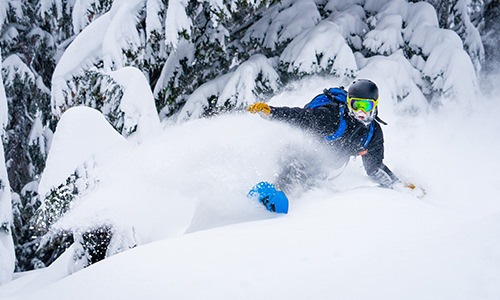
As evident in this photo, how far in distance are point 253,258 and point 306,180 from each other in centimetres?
216

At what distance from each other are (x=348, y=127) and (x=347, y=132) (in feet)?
0.15

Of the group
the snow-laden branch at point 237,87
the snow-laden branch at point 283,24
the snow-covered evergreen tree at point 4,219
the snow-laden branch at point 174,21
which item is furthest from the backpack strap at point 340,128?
the snow-covered evergreen tree at point 4,219

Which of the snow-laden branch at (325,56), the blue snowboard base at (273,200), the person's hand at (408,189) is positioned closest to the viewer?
the blue snowboard base at (273,200)

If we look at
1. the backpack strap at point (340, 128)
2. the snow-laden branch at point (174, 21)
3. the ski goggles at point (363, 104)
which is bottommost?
the backpack strap at point (340, 128)

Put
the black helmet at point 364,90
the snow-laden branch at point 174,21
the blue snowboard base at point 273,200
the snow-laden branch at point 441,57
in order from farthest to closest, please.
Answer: the snow-laden branch at point 441,57 < the snow-laden branch at point 174,21 < the black helmet at point 364,90 < the blue snowboard base at point 273,200

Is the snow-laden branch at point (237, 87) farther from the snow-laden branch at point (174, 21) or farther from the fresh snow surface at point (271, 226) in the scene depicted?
the snow-laden branch at point (174, 21)

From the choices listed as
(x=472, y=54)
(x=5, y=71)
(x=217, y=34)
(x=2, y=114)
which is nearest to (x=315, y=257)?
(x=2, y=114)

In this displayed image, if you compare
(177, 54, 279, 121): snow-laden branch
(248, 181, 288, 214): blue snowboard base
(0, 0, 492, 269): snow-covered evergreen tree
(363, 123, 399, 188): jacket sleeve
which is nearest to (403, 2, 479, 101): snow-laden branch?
(0, 0, 492, 269): snow-covered evergreen tree

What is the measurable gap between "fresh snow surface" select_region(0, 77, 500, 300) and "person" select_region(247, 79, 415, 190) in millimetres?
156

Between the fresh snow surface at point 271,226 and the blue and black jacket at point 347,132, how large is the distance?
0.15 meters

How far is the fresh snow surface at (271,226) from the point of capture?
1493 millimetres

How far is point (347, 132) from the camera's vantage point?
152 inches

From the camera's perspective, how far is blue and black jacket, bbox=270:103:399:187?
149 inches

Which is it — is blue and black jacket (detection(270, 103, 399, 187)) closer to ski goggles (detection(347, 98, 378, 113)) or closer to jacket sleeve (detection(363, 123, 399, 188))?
jacket sleeve (detection(363, 123, 399, 188))
